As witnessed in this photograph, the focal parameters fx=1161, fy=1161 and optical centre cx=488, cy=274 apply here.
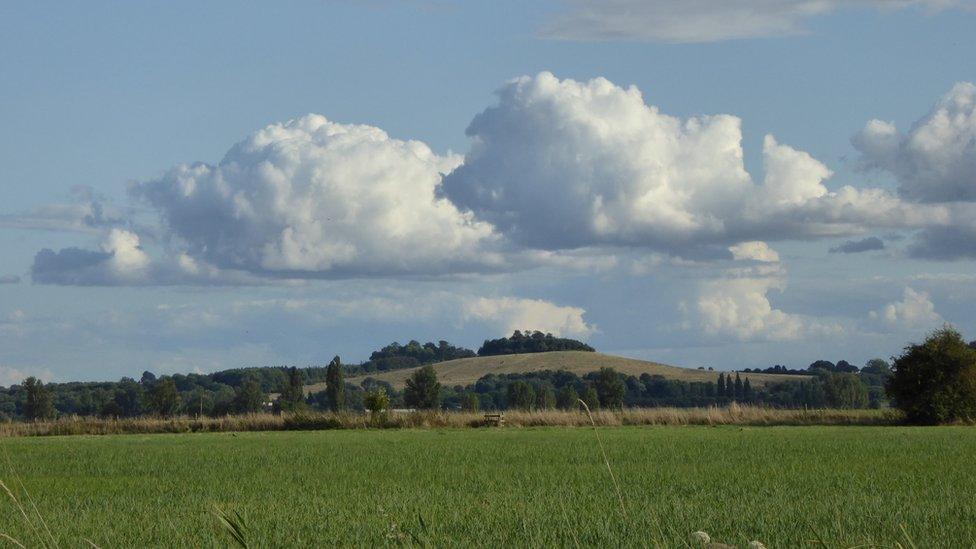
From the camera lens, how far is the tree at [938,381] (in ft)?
178

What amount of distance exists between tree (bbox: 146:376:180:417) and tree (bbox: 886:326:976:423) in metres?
91.3

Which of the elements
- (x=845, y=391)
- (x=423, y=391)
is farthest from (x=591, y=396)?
(x=845, y=391)

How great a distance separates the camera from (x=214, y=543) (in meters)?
9.98

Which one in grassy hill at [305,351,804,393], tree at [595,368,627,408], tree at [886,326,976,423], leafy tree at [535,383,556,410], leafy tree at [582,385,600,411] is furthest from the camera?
grassy hill at [305,351,804,393]

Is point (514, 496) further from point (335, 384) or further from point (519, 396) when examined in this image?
point (519, 396)

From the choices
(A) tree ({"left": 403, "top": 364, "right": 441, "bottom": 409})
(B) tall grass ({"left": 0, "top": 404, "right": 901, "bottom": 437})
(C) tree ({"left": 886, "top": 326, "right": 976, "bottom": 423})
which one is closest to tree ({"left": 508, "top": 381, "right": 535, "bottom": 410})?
(A) tree ({"left": 403, "top": 364, "right": 441, "bottom": 409})

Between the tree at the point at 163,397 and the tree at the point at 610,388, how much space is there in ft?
164

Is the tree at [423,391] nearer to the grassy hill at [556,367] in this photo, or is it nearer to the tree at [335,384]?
the tree at [335,384]

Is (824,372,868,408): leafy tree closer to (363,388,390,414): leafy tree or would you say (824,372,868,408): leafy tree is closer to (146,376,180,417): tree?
(146,376,180,417): tree

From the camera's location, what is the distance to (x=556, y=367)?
176m

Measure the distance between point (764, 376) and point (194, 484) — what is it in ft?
558

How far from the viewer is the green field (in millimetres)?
11117

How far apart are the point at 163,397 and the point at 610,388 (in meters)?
55.6

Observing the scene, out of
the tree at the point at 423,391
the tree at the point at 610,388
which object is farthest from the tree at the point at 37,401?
the tree at the point at 610,388
